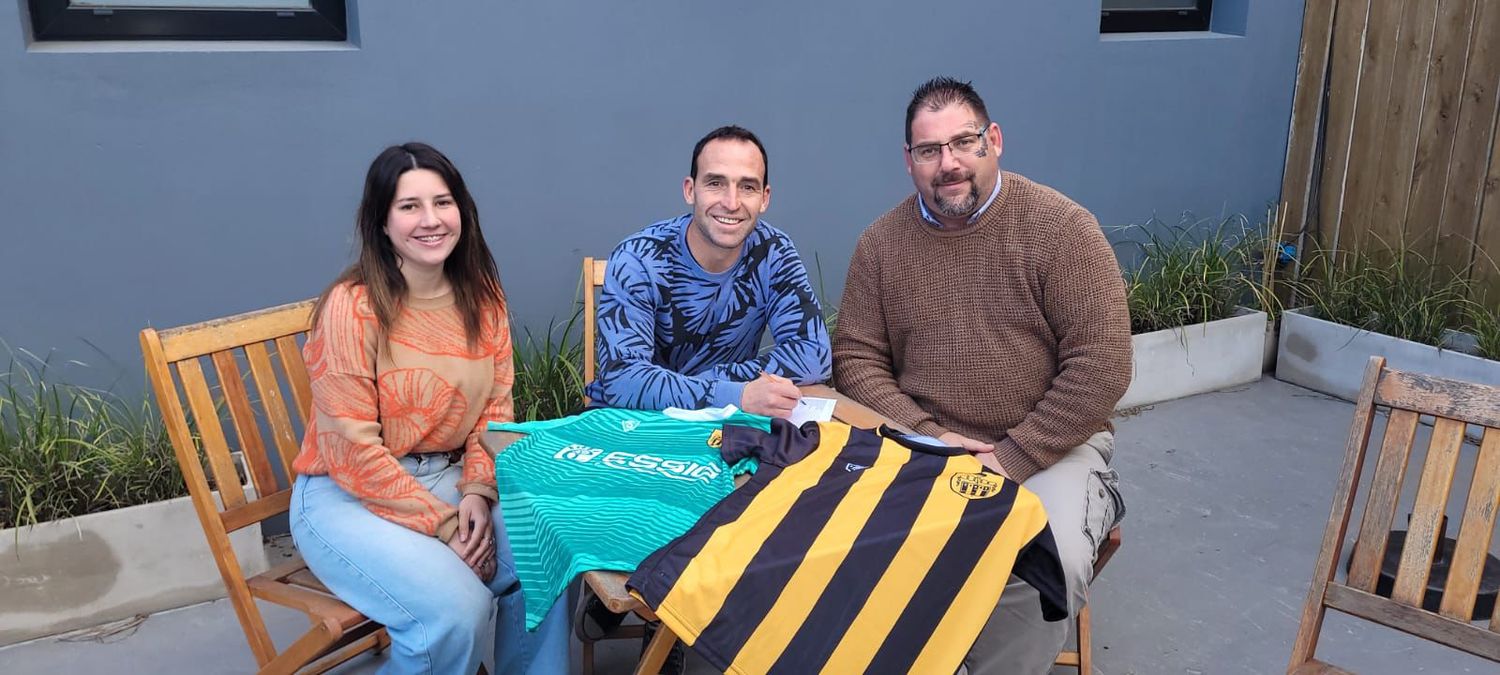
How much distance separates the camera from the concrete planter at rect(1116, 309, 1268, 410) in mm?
5328

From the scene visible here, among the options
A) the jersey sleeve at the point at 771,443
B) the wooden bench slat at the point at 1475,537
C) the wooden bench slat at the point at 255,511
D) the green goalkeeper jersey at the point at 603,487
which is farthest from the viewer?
the wooden bench slat at the point at 255,511

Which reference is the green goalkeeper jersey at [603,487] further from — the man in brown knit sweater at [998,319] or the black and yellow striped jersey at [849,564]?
the man in brown knit sweater at [998,319]

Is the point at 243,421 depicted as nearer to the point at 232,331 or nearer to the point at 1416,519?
the point at 232,331

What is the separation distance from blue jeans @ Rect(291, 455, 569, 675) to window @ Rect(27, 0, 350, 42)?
179 centimetres

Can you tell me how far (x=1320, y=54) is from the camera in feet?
19.4

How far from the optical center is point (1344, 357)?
5477 millimetres

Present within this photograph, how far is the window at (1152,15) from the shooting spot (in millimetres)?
5559

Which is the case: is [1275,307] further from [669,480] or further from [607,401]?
[669,480]

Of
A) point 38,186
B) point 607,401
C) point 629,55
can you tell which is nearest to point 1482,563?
point 607,401

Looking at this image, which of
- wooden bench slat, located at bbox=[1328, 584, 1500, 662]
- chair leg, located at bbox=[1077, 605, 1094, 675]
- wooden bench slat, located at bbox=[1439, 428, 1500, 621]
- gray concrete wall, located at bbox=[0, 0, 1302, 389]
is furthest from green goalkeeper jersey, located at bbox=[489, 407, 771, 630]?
gray concrete wall, located at bbox=[0, 0, 1302, 389]

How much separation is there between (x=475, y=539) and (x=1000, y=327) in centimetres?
144

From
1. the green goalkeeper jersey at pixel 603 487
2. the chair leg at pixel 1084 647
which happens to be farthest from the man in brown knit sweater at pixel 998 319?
the green goalkeeper jersey at pixel 603 487

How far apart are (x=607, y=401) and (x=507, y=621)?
1.92 feet

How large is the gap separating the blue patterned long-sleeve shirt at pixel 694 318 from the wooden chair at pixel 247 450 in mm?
776
